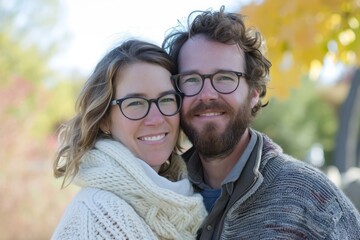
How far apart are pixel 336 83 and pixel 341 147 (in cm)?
2088

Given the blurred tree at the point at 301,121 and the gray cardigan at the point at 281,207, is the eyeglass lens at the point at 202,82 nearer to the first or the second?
the gray cardigan at the point at 281,207

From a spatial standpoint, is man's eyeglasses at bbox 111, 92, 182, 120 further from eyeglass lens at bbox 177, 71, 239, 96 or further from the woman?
eyeglass lens at bbox 177, 71, 239, 96

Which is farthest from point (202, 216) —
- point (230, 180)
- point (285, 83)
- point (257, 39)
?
point (285, 83)

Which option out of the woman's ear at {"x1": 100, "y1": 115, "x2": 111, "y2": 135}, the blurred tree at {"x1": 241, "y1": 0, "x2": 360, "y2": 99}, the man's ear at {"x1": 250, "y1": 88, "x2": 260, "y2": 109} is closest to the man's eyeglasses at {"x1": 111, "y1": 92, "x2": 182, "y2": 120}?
the woman's ear at {"x1": 100, "y1": 115, "x2": 111, "y2": 135}

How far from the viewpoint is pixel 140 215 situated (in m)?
2.55

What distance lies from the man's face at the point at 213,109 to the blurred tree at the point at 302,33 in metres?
1.40

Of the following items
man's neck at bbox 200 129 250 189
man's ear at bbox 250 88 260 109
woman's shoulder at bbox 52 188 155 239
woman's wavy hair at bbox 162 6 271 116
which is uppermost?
woman's wavy hair at bbox 162 6 271 116

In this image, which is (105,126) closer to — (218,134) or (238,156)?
(218,134)

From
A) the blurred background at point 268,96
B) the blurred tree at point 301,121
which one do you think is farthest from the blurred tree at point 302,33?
the blurred tree at point 301,121

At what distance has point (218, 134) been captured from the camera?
9.20 feet

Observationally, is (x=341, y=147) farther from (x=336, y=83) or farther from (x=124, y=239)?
(x=336, y=83)

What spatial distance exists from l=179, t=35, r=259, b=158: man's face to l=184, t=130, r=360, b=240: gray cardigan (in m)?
0.21

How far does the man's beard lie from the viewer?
280cm

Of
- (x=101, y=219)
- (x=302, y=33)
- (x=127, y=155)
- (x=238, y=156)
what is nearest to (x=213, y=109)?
(x=238, y=156)
